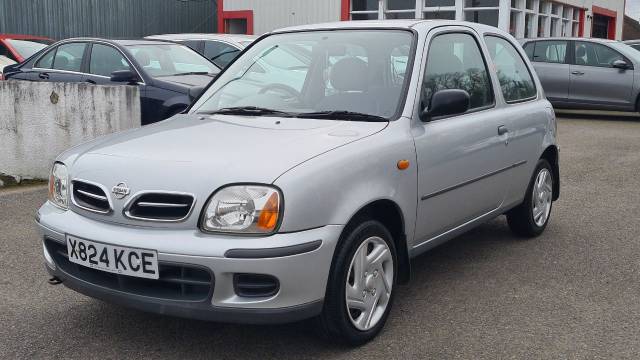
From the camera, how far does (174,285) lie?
3309 mm

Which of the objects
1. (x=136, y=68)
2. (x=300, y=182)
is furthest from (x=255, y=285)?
(x=136, y=68)

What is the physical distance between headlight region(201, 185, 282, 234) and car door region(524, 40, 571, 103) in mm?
13158

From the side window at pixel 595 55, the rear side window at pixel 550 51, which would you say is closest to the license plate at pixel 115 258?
the side window at pixel 595 55

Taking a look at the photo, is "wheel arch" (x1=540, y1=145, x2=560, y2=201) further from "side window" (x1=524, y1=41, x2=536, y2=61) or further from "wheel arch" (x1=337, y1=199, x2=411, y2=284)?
"side window" (x1=524, y1=41, x2=536, y2=61)

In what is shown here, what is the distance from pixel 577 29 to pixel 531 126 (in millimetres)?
25438

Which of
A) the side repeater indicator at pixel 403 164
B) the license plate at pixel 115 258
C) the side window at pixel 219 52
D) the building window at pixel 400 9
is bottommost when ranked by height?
the license plate at pixel 115 258

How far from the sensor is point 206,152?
3.48 meters

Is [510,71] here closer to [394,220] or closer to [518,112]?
[518,112]

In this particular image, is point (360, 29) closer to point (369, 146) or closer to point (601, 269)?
point (369, 146)

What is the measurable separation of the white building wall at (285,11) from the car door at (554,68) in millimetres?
9574

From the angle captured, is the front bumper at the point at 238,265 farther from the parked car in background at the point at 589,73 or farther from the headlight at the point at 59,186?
the parked car in background at the point at 589,73

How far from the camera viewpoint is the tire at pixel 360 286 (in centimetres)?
346

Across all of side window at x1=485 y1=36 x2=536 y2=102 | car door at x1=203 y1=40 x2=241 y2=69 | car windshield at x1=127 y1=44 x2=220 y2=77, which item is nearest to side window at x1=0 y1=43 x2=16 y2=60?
car door at x1=203 y1=40 x2=241 y2=69

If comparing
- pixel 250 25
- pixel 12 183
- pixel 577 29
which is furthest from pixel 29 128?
pixel 577 29
